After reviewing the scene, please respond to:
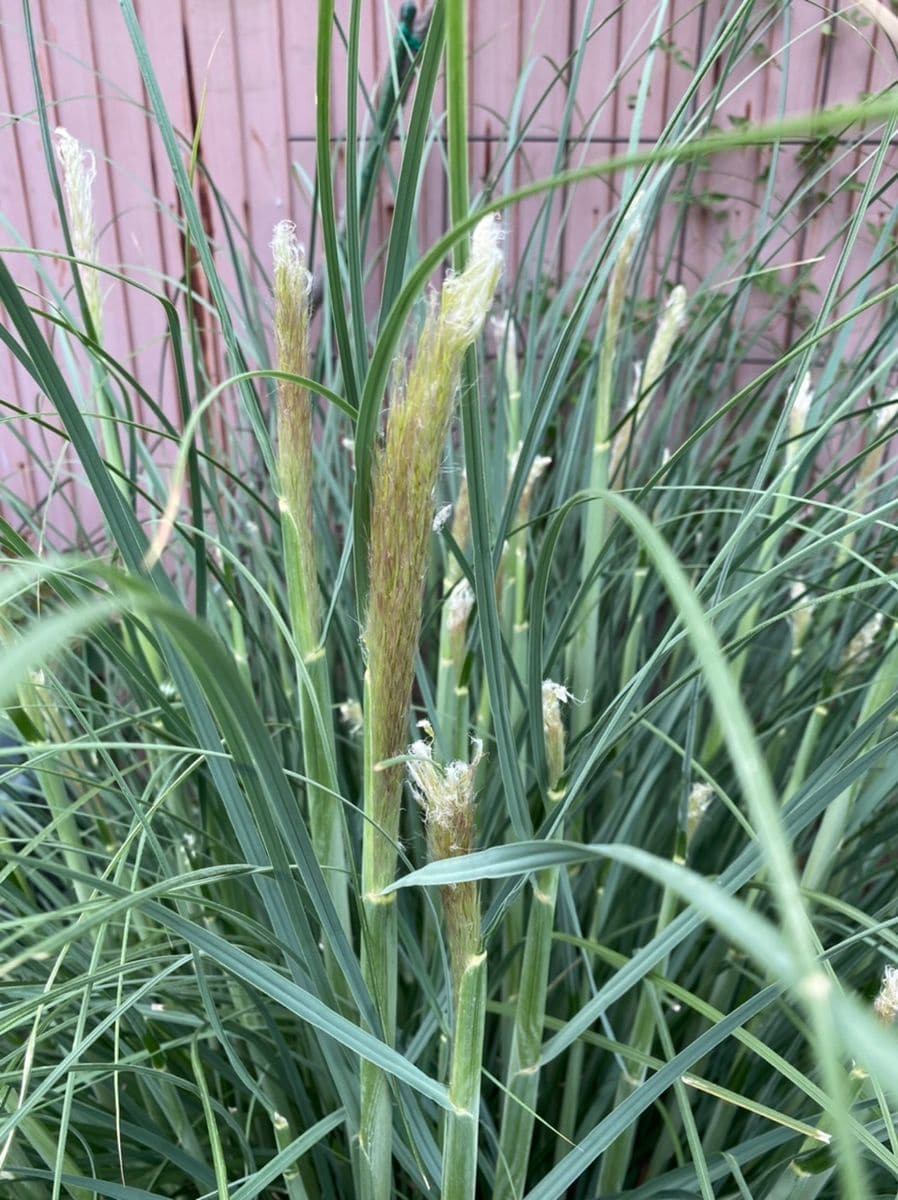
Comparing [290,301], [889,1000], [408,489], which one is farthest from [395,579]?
[889,1000]

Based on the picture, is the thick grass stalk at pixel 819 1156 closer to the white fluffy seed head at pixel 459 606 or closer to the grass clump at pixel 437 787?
the grass clump at pixel 437 787

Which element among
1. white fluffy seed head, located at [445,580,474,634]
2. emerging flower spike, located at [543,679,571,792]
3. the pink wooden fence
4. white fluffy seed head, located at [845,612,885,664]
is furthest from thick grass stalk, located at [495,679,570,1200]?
the pink wooden fence

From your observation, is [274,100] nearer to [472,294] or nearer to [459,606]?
[459,606]

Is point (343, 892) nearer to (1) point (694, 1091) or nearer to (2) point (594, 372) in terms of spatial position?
(1) point (694, 1091)

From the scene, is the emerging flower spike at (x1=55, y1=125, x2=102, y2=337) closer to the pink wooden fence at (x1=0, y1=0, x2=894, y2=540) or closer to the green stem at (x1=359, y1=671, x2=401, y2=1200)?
the green stem at (x1=359, y1=671, x2=401, y2=1200)

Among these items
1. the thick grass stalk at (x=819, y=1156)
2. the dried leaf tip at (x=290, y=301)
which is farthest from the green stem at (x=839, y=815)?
the dried leaf tip at (x=290, y=301)
